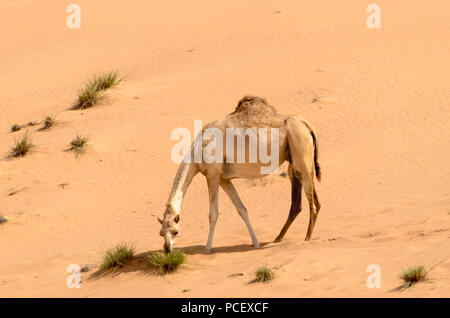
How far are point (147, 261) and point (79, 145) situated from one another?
25.7 ft

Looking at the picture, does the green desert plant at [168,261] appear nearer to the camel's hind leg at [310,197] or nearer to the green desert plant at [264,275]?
the green desert plant at [264,275]

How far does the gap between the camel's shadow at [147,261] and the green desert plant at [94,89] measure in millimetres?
9811

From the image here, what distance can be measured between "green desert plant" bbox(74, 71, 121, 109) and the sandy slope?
0.30m

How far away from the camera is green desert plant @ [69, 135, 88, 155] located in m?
19.2

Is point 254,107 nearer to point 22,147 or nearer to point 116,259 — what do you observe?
point 116,259

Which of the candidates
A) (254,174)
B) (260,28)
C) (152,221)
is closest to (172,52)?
(260,28)

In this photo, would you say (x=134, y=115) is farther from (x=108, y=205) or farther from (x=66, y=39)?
(x=66, y=39)

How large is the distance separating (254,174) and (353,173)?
5.31m

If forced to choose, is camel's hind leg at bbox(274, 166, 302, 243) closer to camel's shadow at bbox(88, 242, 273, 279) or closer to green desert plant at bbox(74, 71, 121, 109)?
camel's shadow at bbox(88, 242, 273, 279)

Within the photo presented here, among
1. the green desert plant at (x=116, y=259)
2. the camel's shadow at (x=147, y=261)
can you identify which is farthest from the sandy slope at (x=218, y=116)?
the green desert plant at (x=116, y=259)

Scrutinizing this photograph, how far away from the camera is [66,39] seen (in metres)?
28.2

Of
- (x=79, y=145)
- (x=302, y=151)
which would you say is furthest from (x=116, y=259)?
(x=79, y=145)

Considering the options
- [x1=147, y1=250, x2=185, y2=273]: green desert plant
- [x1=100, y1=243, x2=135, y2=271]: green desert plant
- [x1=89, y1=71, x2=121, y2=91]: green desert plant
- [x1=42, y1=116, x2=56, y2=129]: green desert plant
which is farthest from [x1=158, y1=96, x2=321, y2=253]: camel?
[x1=89, y1=71, x2=121, y2=91]: green desert plant
